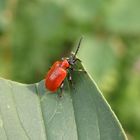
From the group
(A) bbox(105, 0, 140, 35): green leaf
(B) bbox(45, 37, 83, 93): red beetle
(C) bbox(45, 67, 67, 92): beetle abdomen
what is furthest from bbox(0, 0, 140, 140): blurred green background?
(C) bbox(45, 67, 67, 92): beetle abdomen

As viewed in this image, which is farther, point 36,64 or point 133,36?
point 36,64

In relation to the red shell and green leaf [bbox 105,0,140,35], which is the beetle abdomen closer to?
the red shell

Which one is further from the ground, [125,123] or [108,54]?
[108,54]

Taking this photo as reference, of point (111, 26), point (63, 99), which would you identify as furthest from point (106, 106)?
point (111, 26)

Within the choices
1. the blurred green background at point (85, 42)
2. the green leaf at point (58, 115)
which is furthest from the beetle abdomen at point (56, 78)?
the blurred green background at point (85, 42)

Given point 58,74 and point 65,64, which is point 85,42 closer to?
point 65,64

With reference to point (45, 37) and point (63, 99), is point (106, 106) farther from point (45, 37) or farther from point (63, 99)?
point (45, 37)

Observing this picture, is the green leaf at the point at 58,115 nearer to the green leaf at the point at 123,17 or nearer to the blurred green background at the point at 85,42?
the blurred green background at the point at 85,42
